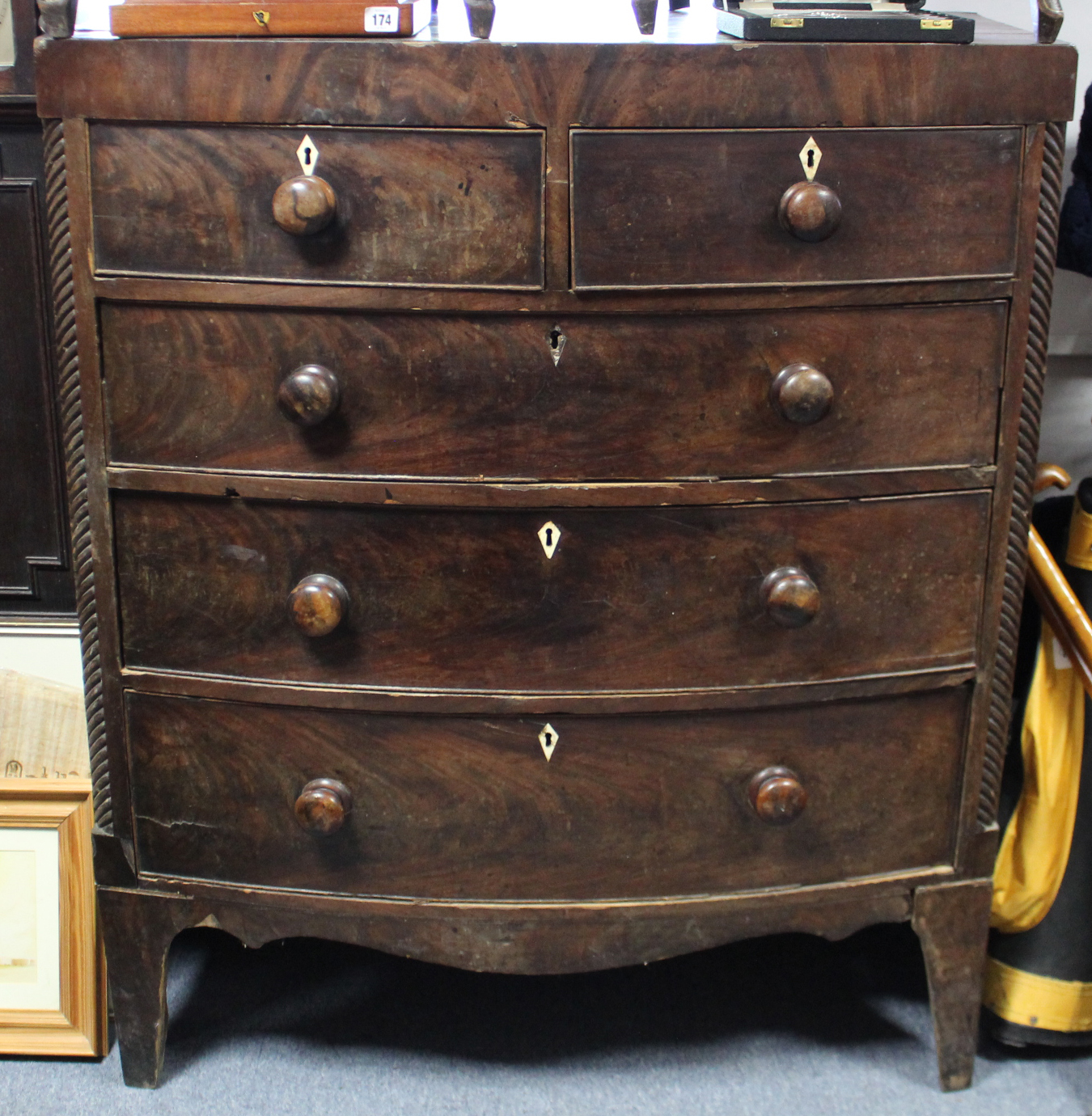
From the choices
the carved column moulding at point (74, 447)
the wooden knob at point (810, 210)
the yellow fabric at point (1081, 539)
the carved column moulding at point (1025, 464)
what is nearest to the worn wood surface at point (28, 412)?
the carved column moulding at point (74, 447)

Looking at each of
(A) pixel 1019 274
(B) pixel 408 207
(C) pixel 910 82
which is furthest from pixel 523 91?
(A) pixel 1019 274

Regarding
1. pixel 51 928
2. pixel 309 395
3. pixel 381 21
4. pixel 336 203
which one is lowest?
pixel 51 928

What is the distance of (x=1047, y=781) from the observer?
1.57 meters

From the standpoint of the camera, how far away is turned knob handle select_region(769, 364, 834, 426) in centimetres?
122

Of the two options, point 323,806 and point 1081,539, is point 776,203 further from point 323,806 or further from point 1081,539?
point 323,806

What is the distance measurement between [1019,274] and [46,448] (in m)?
1.19

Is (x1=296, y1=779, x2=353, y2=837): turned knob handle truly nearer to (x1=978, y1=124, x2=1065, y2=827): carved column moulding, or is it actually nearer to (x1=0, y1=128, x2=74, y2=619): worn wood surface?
(x1=0, y1=128, x2=74, y2=619): worn wood surface

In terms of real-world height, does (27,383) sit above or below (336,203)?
below

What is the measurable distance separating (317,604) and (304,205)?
15.0 inches

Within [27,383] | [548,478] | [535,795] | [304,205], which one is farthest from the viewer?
[27,383]

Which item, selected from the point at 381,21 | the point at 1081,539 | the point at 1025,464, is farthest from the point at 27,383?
the point at 1081,539

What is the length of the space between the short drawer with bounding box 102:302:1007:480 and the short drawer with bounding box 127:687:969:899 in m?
0.28

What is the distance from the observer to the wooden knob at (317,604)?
4.23 ft

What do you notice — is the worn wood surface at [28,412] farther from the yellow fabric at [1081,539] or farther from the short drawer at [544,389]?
the yellow fabric at [1081,539]
